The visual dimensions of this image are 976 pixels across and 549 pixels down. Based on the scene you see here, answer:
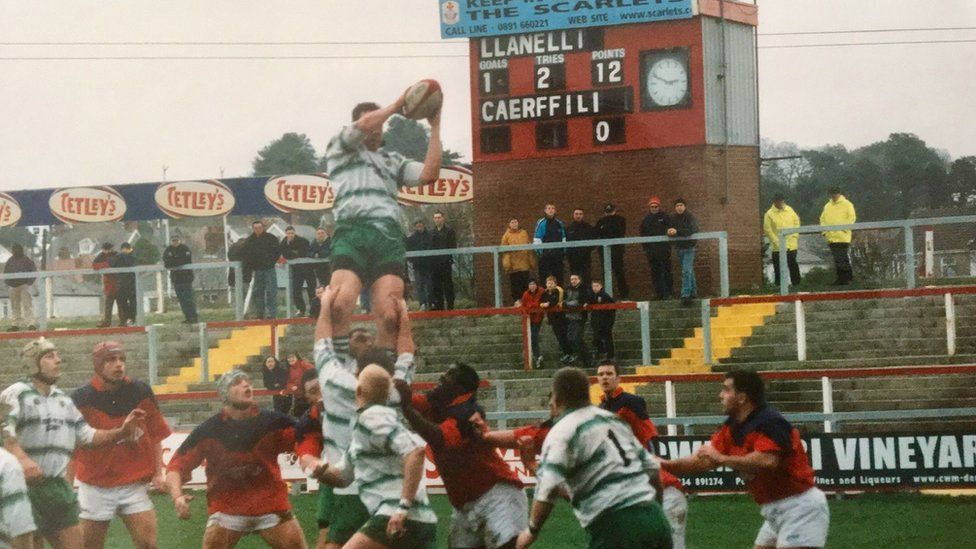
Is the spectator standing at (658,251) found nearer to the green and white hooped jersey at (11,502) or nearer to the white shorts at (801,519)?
the white shorts at (801,519)

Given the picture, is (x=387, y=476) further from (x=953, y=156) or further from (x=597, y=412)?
(x=953, y=156)

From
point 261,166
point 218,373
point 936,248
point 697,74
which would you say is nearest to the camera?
point 218,373

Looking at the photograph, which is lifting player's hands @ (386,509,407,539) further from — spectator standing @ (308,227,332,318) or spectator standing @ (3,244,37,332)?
spectator standing @ (3,244,37,332)

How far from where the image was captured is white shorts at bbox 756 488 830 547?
7984 millimetres

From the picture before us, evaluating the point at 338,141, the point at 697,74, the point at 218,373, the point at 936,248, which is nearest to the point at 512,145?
the point at 697,74

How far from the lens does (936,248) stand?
84.3 ft

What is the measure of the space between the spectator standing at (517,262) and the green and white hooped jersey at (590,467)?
12719 mm

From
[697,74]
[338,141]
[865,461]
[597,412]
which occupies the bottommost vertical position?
[865,461]

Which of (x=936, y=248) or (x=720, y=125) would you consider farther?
(x=936, y=248)

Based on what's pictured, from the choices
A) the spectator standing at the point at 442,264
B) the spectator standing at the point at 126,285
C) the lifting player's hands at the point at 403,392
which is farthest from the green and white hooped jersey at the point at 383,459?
the spectator standing at the point at 126,285

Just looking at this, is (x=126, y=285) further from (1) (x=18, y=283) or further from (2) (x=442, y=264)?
(2) (x=442, y=264)

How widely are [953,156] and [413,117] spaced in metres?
24.1

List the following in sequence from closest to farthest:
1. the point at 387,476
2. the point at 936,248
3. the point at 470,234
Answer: the point at 387,476, the point at 470,234, the point at 936,248

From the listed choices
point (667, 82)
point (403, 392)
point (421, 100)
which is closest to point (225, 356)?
point (667, 82)
